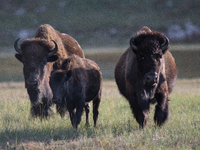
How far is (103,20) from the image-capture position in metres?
58.3

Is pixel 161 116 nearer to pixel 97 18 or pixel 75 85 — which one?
pixel 75 85

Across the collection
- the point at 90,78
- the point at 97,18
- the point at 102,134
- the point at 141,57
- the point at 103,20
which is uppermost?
the point at 141,57

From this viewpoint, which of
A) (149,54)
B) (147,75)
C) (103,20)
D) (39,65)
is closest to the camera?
(147,75)

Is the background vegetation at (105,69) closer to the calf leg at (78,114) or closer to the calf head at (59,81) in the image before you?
the calf leg at (78,114)

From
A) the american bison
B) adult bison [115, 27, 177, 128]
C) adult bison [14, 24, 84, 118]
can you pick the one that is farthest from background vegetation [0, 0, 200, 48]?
adult bison [115, 27, 177, 128]

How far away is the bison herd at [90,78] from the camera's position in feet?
20.1

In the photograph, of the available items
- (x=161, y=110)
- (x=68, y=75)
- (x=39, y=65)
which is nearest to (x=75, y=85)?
(x=68, y=75)

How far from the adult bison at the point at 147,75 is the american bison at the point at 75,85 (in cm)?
84

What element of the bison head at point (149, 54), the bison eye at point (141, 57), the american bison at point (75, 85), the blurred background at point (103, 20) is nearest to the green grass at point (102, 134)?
the american bison at point (75, 85)

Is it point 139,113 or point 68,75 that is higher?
point 68,75

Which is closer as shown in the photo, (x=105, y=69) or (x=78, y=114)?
(x=78, y=114)

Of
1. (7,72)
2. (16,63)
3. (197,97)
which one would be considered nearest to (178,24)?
(16,63)

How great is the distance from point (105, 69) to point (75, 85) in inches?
818

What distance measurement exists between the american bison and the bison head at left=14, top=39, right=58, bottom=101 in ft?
2.36
